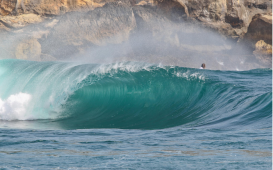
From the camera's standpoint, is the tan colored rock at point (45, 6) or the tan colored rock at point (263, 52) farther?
the tan colored rock at point (263, 52)

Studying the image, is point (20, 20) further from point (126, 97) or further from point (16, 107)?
point (126, 97)

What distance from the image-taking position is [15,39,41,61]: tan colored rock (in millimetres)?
21125

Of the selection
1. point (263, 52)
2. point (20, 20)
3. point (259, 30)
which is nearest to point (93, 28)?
point (20, 20)

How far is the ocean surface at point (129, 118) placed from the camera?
11.2ft

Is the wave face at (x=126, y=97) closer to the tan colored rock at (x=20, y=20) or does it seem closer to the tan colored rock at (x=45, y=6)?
the tan colored rock at (x=20, y=20)

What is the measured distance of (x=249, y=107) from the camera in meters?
6.42

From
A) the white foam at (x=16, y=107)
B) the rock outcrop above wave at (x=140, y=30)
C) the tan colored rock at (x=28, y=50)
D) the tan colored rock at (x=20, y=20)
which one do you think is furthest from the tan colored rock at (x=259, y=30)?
the white foam at (x=16, y=107)

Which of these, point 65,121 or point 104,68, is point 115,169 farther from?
point 104,68

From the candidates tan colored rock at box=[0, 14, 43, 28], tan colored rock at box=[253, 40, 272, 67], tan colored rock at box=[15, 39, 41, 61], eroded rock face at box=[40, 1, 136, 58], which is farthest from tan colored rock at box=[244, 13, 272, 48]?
tan colored rock at box=[0, 14, 43, 28]

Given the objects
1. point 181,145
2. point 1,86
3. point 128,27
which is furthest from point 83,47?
point 181,145

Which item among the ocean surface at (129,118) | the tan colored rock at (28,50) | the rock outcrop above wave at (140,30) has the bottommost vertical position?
the ocean surface at (129,118)

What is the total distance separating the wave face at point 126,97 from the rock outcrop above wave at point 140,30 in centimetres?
1285

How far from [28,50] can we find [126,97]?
15024 millimetres

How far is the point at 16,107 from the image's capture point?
23.9 ft
